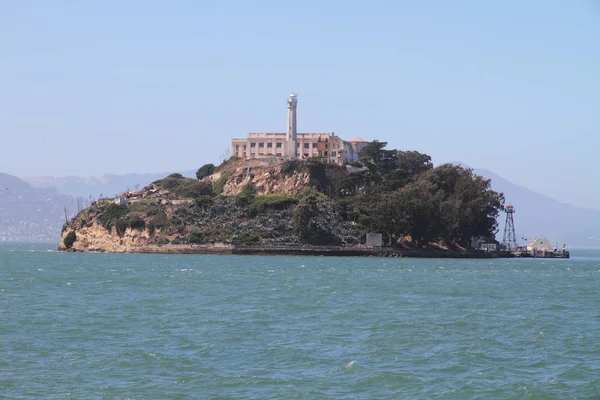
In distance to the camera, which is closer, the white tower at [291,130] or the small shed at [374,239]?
the small shed at [374,239]

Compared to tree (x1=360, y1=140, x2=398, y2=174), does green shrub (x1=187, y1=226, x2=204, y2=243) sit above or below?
below

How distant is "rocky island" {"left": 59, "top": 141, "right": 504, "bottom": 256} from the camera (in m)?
122

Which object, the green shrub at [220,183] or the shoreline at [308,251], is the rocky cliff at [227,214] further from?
the shoreline at [308,251]

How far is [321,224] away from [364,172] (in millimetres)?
18577

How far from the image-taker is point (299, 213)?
12275 centimetres

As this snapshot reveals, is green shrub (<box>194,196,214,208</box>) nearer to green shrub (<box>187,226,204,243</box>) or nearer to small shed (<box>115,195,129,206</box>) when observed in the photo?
green shrub (<box>187,226,204,243</box>)

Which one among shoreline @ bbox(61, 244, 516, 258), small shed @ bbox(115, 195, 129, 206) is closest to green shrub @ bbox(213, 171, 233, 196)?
small shed @ bbox(115, 195, 129, 206)

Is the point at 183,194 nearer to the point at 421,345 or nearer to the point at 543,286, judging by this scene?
the point at 543,286

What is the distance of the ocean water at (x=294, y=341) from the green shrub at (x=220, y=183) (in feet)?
267

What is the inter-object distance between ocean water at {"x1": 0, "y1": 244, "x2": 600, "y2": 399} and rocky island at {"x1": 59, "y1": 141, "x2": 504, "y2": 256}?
58.9m

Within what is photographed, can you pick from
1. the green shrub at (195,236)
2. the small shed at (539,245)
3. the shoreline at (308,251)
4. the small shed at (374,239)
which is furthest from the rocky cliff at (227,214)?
the small shed at (539,245)

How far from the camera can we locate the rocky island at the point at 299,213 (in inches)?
4803

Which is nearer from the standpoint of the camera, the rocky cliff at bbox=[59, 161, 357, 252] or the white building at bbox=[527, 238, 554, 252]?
the rocky cliff at bbox=[59, 161, 357, 252]

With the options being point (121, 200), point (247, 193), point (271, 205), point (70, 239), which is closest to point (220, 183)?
point (247, 193)
